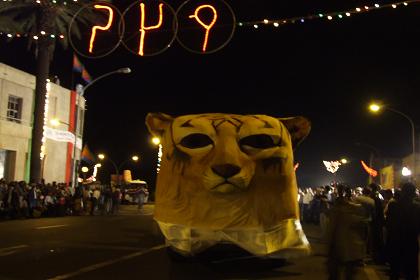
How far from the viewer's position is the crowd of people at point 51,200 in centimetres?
2534

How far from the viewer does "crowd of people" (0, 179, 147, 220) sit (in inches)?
998

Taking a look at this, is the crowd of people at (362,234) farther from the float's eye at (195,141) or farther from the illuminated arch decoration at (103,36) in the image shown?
the illuminated arch decoration at (103,36)

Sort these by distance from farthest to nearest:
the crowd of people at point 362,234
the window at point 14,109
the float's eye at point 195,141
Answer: the window at point 14,109
the float's eye at point 195,141
the crowd of people at point 362,234

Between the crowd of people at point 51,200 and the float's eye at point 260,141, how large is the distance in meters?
16.9

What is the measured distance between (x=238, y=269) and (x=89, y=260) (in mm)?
3087

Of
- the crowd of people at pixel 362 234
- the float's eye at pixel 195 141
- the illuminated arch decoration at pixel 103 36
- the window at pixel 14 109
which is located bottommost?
the crowd of people at pixel 362 234

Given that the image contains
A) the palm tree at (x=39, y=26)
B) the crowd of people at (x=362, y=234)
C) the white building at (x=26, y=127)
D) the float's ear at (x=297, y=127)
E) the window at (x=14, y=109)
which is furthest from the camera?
the window at (x=14, y=109)

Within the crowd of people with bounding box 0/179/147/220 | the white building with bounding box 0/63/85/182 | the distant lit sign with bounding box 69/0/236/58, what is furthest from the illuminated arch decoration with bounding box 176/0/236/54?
the white building with bounding box 0/63/85/182

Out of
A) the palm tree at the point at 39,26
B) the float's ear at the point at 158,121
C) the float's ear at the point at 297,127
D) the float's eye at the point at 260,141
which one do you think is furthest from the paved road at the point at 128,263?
the palm tree at the point at 39,26

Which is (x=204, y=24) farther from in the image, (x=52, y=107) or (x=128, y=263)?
(x=52, y=107)

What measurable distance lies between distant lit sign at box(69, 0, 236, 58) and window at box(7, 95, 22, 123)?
985 inches

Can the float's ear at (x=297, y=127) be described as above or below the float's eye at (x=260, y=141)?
above

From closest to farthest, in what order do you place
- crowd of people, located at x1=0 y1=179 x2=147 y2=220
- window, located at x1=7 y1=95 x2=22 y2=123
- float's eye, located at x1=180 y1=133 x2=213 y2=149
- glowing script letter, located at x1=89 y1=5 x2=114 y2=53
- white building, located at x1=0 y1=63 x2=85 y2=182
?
float's eye, located at x1=180 y1=133 x2=213 y2=149 < glowing script letter, located at x1=89 y1=5 x2=114 y2=53 < crowd of people, located at x1=0 y1=179 x2=147 y2=220 < white building, located at x1=0 y1=63 x2=85 y2=182 < window, located at x1=7 y1=95 x2=22 y2=123

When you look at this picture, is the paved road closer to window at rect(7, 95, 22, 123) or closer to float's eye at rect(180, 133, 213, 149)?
float's eye at rect(180, 133, 213, 149)
